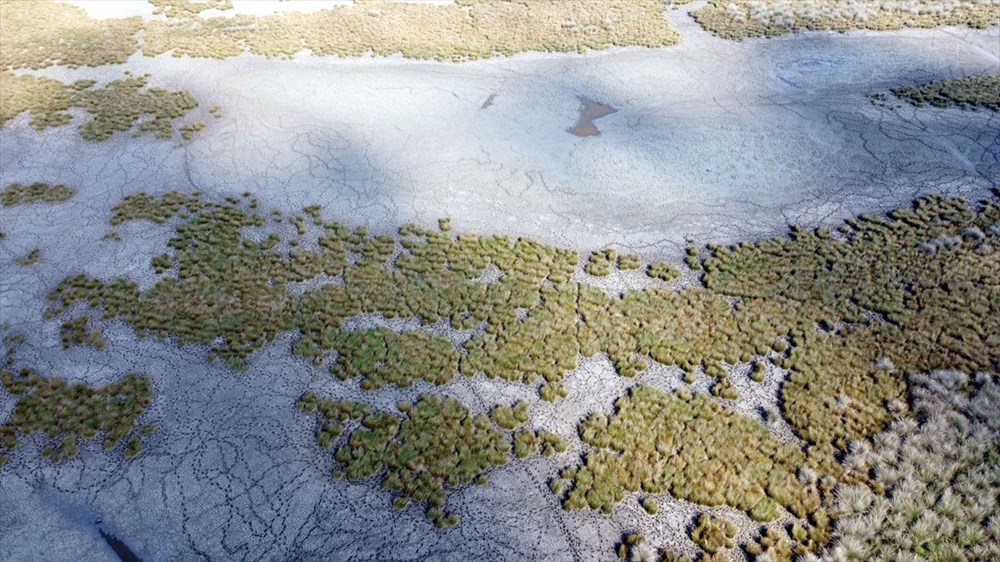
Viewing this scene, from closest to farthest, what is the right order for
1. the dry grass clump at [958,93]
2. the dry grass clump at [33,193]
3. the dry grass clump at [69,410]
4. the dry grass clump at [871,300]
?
the dry grass clump at [69,410], the dry grass clump at [871,300], the dry grass clump at [33,193], the dry grass clump at [958,93]

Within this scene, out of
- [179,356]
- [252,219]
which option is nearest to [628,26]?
[252,219]

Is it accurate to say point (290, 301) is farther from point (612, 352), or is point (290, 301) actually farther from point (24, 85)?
point (24, 85)

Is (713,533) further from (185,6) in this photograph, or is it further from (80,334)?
(185,6)

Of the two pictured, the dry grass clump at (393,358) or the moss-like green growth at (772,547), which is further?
the dry grass clump at (393,358)

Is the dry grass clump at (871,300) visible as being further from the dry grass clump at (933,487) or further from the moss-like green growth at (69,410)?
the moss-like green growth at (69,410)

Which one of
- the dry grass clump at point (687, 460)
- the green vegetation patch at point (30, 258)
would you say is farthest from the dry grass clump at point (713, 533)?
the green vegetation patch at point (30, 258)
